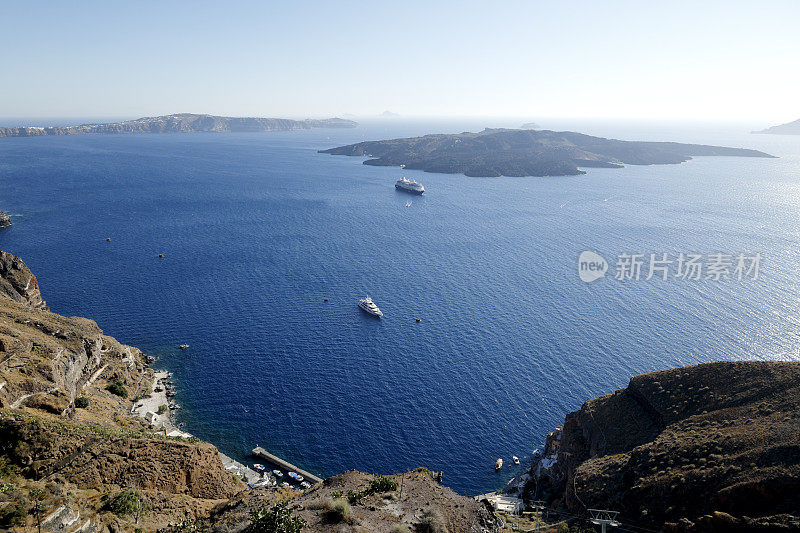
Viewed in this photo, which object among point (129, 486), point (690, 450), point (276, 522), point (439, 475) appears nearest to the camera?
point (276, 522)

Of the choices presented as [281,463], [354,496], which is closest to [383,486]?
[354,496]

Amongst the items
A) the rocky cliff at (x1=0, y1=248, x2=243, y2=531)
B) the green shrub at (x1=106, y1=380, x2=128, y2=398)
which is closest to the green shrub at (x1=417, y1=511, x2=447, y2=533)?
the rocky cliff at (x1=0, y1=248, x2=243, y2=531)

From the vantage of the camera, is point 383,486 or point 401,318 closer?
point 383,486

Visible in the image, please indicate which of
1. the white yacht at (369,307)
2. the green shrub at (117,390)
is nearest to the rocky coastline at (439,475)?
the green shrub at (117,390)

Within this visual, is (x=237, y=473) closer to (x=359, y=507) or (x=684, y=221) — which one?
(x=359, y=507)

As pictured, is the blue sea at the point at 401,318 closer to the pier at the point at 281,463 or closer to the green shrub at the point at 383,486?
the pier at the point at 281,463

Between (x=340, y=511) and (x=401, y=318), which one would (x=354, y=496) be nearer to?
(x=340, y=511)

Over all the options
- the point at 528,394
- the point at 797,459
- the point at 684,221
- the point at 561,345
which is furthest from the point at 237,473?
the point at 684,221
